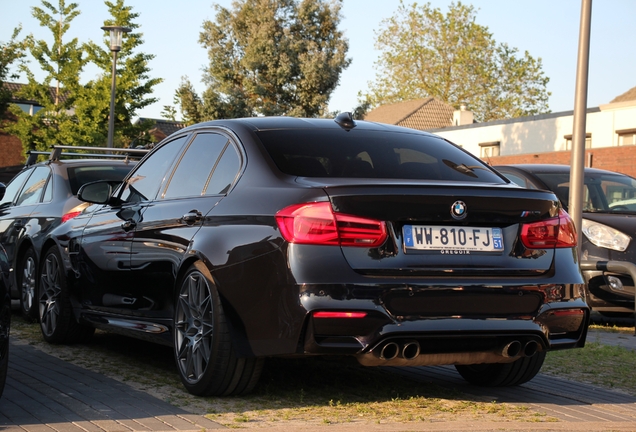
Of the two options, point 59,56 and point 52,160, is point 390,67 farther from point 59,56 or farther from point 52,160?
point 52,160

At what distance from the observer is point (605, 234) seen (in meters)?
10.6

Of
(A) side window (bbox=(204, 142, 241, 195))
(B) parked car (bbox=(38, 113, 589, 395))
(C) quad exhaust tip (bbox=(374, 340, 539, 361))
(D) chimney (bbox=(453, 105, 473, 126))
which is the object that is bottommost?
(C) quad exhaust tip (bbox=(374, 340, 539, 361))

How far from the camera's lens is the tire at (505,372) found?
613 centimetres

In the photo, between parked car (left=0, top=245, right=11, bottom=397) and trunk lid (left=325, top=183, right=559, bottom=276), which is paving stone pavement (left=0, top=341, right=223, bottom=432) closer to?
parked car (left=0, top=245, right=11, bottom=397)

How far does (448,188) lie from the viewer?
5.16 meters

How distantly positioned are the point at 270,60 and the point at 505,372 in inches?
2022

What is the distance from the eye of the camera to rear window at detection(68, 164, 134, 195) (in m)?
9.69

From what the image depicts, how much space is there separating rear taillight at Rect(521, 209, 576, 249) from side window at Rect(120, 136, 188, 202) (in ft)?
8.44

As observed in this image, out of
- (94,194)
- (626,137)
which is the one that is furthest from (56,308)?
(626,137)

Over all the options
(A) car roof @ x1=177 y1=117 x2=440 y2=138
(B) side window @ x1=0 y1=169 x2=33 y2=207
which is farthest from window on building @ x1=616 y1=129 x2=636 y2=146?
(A) car roof @ x1=177 y1=117 x2=440 y2=138

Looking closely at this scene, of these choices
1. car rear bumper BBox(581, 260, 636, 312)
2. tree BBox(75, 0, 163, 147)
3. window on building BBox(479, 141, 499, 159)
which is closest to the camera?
car rear bumper BBox(581, 260, 636, 312)

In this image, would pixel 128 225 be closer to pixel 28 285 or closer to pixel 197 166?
pixel 197 166

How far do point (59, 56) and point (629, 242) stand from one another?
32.1m

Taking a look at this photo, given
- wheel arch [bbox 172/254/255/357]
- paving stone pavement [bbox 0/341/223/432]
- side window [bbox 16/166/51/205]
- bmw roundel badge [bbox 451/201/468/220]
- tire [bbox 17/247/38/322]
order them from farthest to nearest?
side window [bbox 16/166/51/205], tire [bbox 17/247/38/322], wheel arch [bbox 172/254/255/357], bmw roundel badge [bbox 451/201/468/220], paving stone pavement [bbox 0/341/223/432]
